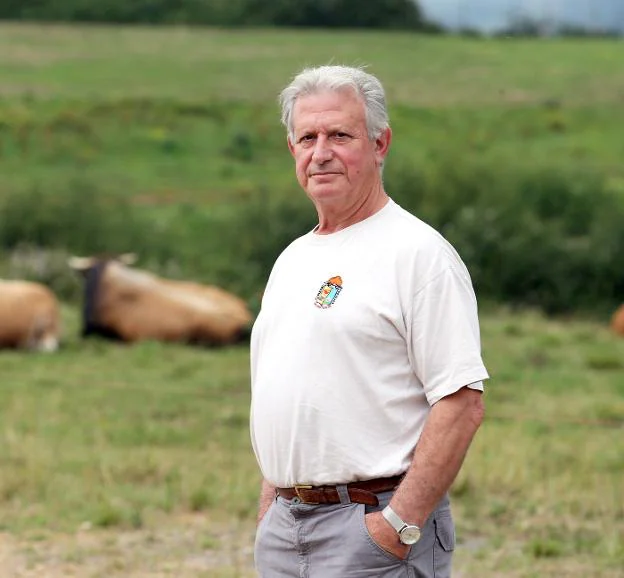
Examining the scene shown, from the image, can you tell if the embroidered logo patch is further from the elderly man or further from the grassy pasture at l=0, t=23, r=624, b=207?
the grassy pasture at l=0, t=23, r=624, b=207

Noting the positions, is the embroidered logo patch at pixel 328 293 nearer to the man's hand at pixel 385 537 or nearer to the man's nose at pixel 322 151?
the man's nose at pixel 322 151

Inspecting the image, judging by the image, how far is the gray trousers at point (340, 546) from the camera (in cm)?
335

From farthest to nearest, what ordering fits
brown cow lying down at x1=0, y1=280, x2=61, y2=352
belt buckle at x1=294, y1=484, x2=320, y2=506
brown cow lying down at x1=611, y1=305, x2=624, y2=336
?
brown cow lying down at x1=611, y1=305, x2=624, y2=336, brown cow lying down at x1=0, y1=280, x2=61, y2=352, belt buckle at x1=294, y1=484, x2=320, y2=506

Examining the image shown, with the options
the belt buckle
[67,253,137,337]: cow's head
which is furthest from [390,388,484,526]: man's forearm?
[67,253,137,337]: cow's head

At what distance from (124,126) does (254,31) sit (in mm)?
16084

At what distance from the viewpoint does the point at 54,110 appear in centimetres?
3136

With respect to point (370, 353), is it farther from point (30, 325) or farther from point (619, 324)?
point (619, 324)

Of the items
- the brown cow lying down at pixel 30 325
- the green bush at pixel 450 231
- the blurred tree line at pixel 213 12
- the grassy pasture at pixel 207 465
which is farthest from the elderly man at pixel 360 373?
the blurred tree line at pixel 213 12

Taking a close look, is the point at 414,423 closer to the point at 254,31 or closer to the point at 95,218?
the point at 95,218

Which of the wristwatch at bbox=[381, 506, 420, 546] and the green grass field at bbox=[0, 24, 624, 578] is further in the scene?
the green grass field at bbox=[0, 24, 624, 578]

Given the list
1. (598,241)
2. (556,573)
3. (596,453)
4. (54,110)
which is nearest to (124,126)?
(54,110)

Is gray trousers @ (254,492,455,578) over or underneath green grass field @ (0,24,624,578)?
over

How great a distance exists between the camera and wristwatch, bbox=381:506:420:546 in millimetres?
3281

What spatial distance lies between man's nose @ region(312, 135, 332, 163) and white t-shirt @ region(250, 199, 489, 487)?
20 cm
